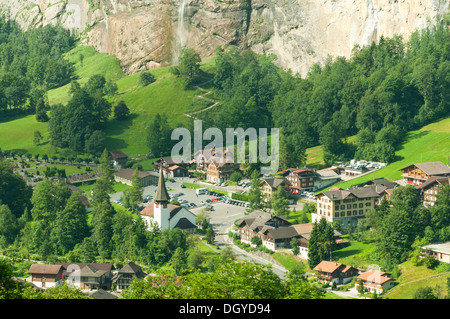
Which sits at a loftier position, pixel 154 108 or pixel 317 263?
pixel 154 108

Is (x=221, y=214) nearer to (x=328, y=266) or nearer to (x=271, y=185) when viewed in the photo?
(x=271, y=185)

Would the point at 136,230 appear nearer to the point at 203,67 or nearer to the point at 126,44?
the point at 203,67

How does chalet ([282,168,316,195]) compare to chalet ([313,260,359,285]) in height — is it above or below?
above

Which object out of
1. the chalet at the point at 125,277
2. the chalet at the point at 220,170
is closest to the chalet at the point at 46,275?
the chalet at the point at 125,277

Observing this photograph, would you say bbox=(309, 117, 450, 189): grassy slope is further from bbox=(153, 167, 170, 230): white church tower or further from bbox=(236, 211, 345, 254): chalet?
bbox=(153, 167, 170, 230): white church tower

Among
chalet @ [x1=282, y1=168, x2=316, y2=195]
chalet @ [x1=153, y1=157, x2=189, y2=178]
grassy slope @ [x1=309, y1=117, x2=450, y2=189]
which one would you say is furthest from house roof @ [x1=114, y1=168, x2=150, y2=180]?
grassy slope @ [x1=309, y1=117, x2=450, y2=189]
